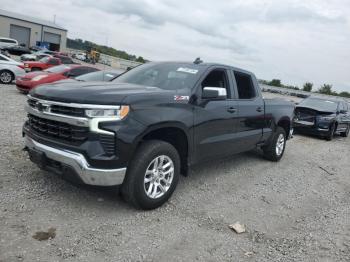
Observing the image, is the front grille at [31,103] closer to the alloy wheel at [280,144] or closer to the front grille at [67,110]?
the front grille at [67,110]

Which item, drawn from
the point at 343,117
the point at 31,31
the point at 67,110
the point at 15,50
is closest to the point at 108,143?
the point at 67,110

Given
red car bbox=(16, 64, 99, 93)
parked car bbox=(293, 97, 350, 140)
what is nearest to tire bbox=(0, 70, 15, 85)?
red car bbox=(16, 64, 99, 93)

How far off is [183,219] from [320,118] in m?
10.2

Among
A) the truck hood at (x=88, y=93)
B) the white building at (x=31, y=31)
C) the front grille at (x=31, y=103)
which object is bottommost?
the front grille at (x=31, y=103)

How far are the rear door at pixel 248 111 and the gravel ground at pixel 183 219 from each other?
0.70 m

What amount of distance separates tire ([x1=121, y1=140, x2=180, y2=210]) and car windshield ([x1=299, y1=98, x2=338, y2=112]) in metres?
10.4

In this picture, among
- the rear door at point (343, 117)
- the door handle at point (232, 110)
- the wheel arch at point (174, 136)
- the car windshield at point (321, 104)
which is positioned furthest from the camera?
the rear door at point (343, 117)

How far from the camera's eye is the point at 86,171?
4.13 metres

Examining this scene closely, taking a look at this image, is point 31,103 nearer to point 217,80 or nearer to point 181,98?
point 181,98

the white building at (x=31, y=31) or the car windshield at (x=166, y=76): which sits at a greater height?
the white building at (x=31, y=31)

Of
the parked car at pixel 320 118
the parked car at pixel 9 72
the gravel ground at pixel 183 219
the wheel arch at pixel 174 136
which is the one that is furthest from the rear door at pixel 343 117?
the parked car at pixel 9 72

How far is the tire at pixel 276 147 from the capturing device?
8141 millimetres

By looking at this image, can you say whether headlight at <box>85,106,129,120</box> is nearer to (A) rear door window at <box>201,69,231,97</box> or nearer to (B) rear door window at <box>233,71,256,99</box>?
(A) rear door window at <box>201,69,231,97</box>

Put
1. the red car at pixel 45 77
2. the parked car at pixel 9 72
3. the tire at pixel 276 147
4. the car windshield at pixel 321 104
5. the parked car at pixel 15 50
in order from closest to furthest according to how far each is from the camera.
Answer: the tire at pixel 276 147
the red car at pixel 45 77
the car windshield at pixel 321 104
the parked car at pixel 9 72
the parked car at pixel 15 50
